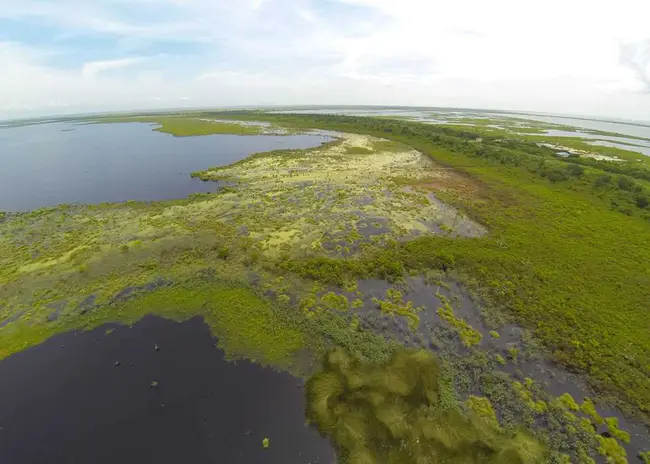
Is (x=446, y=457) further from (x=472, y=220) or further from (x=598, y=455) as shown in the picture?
(x=472, y=220)

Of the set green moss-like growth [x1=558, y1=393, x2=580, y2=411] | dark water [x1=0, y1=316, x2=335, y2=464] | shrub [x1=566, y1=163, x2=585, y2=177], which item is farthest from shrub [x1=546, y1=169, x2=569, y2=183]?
dark water [x1=0, y1=316, x2=335, y2=464]

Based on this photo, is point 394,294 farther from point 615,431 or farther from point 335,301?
point 615,431

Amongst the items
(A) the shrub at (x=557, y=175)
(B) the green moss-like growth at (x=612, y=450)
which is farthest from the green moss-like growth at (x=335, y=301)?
(A) the shrub at (x=557, y=175)

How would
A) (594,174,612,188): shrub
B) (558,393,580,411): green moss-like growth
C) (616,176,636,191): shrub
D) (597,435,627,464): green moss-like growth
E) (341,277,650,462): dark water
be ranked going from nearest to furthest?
1. (597,435,627,464): green moss-like growth
2. (341,277,650,462): dark water
3. (558,393,580,411): green moss-like growth
4. (616,176,636,191): shrub
5. (594,174,612,188): shrub

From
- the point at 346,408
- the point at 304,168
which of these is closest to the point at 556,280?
the point at 346,408

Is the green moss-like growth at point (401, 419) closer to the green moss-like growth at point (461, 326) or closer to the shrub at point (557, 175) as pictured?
the green moss-like growth at point (461, 326)

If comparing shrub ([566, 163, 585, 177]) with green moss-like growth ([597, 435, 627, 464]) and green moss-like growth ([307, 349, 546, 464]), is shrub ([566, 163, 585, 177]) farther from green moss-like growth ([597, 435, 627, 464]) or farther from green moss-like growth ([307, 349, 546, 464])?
green moss-like growth ([307, 349, 546, 464])

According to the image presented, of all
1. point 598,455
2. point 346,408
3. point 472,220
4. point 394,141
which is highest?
point 394,141
